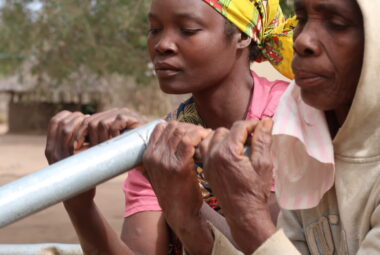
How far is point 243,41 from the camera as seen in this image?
2.61m

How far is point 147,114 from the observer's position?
67.3 feet

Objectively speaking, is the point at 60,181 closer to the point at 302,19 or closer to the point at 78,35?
the point at 302,19

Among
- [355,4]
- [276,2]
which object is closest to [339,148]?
[355,4]

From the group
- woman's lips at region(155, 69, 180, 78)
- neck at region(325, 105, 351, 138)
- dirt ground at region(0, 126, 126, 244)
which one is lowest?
dirt ground at region(0, 126, 126, 244)

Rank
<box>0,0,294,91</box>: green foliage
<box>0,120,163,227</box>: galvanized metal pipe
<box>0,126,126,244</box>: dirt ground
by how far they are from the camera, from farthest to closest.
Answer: <box>0,0,294,91</box>: green foliage, <box>0,126,126,244</box>: dirt ground, <box>0,120,163,227</box>: galvanized metal pipe

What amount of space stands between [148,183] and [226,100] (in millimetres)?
464

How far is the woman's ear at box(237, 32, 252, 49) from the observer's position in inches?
102

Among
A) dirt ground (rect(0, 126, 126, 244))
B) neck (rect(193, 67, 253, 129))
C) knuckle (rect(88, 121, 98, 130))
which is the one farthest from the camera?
dirt ground (rect(0, 126, 126, 244))

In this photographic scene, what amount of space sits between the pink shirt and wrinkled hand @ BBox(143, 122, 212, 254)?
0.67m

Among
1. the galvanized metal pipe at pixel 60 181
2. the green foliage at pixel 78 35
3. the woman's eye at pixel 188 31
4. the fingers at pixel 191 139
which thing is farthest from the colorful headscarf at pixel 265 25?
the green foliage at pixel 78 35

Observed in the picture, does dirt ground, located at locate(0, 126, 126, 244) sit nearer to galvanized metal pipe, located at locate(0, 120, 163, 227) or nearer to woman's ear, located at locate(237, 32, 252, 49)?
woman's ear, located at locate(237, 32, 252, 49)

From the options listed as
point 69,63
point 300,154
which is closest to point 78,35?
point 69,63

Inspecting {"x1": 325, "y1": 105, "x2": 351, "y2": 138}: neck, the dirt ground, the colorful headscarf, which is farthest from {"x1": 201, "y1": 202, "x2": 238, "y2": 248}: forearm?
the dirt ground

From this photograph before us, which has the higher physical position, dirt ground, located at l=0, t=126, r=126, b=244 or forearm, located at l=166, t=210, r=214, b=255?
forearm, located at l=166, t=210, r=214, b=255
